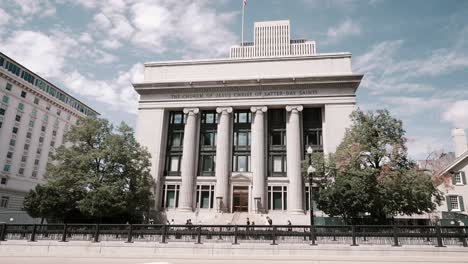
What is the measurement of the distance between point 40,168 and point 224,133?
47.5 metres

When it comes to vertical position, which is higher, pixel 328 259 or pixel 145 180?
pixel 145 180

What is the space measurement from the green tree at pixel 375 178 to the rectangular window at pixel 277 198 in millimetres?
8486

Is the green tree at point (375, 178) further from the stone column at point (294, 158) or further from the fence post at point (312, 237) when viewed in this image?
the fence post at point (312, 237)

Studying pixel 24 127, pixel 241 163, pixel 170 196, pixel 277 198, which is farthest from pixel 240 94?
pixel 24 127

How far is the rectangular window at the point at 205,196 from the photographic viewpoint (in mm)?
37125

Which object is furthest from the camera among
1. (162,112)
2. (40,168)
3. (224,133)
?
(40,168)

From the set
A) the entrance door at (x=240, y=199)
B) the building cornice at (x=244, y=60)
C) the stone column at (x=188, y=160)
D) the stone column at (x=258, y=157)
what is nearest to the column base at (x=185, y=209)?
the stone column at (x=188, y=160)

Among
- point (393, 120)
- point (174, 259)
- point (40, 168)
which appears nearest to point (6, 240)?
point (174, 259)

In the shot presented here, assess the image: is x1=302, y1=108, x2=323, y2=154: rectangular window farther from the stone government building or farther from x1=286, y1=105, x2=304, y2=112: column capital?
x1=286, y1=105, x2=304, y2=112: column capital

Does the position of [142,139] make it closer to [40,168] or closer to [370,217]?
[370,217]

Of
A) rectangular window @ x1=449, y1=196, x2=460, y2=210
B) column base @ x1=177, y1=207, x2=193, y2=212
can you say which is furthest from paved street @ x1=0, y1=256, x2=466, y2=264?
rectangular window @ x1=449, y1=196, x2=460, y2=210

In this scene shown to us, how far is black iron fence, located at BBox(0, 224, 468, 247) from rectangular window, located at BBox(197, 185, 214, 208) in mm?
17465

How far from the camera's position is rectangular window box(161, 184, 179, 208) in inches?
1482

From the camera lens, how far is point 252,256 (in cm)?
1662
